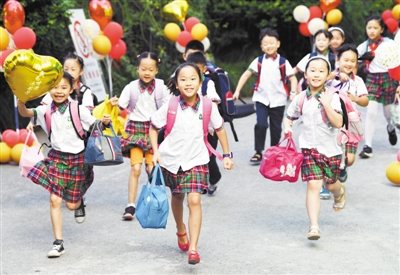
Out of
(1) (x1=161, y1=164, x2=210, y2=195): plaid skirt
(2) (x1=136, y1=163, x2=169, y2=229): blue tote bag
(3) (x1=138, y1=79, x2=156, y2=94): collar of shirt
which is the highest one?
(3) (x1=138, y1=79, x2=156, y2=94): collar of shirt

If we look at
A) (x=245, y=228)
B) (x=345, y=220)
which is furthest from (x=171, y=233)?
(x=345, y=220)

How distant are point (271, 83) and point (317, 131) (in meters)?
3.06

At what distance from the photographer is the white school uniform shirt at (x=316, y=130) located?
6242 millimetres

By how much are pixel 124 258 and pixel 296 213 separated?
202cm

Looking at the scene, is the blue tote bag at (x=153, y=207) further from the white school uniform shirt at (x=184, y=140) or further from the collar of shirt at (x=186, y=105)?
the collar of shirt at (x=186, y=105)

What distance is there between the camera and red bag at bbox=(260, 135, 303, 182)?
242 inches

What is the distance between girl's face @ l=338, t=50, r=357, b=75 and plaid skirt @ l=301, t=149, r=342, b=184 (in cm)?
125

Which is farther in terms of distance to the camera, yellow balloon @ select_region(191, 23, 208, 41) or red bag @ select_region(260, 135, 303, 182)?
yellow balloon @ select_region(191, 23, 208, 41)

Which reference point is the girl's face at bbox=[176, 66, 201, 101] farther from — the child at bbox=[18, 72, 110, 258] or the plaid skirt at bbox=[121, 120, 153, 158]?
the plaid skirt at bbox=[121, 120, 153, 158]

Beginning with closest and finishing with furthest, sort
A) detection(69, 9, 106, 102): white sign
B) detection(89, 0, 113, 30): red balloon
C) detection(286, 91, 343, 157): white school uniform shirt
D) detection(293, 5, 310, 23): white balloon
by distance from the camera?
1. detection(286, 91, 343, 157): white school uniform shirt
2. detection(89, 0, 113, 30): red balloon
3. detection(69, 9, 106, 102): white sign
4. detection(293, 5, 310, 23): white balloon

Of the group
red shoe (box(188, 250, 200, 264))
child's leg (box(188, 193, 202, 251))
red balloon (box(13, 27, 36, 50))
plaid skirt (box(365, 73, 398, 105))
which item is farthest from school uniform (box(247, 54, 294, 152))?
red shoe (box(188, 250, 200, 264))

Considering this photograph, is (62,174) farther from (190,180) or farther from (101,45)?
(101,45)

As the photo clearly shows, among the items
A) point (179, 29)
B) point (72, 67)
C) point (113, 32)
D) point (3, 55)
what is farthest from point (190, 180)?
point (179, 29)

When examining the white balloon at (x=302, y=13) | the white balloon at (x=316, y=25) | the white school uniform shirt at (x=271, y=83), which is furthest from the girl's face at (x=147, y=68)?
the white balloon at (x=302, y=13)
